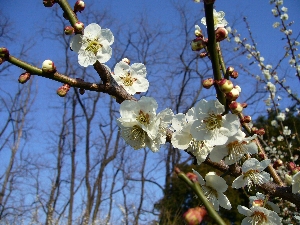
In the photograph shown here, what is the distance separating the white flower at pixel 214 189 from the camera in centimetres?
98

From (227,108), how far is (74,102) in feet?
41.2

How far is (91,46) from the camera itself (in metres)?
1.06

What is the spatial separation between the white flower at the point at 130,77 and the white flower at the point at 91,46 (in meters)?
0.10

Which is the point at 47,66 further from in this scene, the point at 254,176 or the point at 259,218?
the point at 259,218

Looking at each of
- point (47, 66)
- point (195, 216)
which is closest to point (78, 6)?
point (47, 66)

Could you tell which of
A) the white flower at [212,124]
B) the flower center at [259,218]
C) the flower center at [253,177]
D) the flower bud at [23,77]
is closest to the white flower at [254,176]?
the flower center at [253,177]

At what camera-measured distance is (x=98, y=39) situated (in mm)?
1113

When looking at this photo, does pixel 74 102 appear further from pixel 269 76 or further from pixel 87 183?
pixel 269 76

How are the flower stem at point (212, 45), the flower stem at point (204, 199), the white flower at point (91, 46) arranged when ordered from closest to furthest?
the flower stem at point (204, 199)
the flower stem at point (212, 45)
the white flower at point (91, 46)

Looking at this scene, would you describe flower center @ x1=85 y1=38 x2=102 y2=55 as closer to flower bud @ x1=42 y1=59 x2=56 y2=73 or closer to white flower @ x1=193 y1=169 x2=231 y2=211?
flower bud @ x1=42 y1=59 x2=56 y2=73

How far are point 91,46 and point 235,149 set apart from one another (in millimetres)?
590

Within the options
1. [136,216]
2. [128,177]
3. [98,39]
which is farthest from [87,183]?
[98,39]

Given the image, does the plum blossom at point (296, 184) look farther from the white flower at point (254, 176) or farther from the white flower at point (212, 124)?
the white flower at point (212, 124)

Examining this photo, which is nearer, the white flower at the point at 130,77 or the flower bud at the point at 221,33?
the flower bud at the point at 221,33
